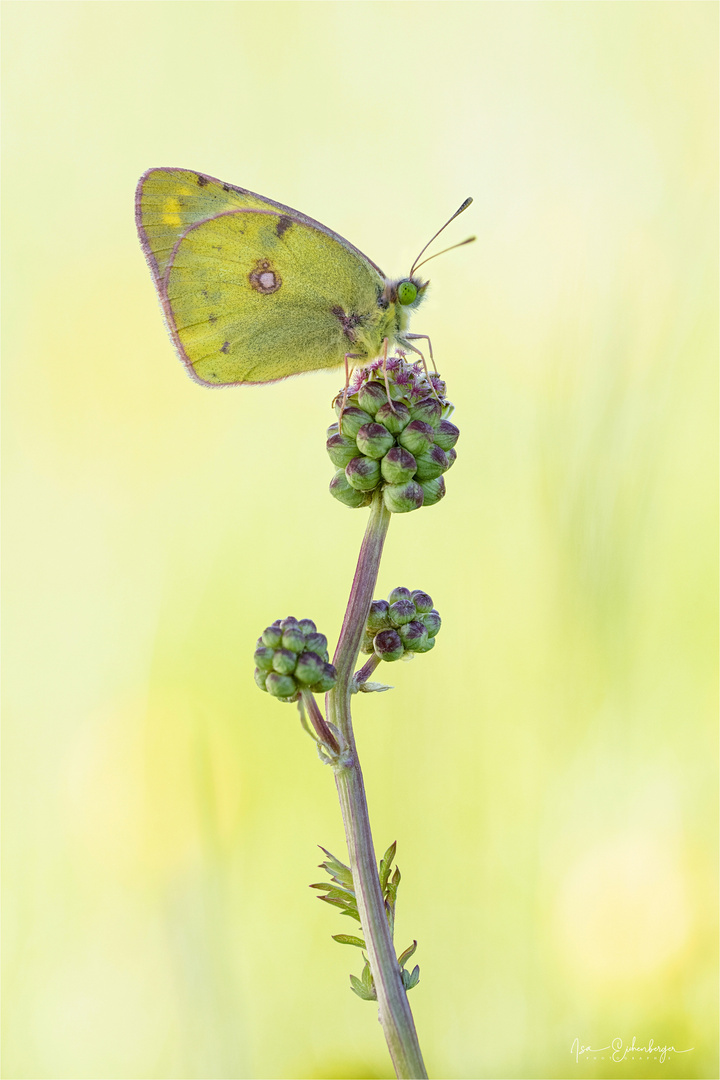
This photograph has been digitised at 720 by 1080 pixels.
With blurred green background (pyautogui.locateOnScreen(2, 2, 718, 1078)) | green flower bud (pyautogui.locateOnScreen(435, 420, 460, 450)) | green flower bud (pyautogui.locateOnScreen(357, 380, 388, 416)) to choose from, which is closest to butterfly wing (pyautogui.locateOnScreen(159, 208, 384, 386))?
green flower bud (pyautogui.locateOnScreen(357, 380, 388, 416))

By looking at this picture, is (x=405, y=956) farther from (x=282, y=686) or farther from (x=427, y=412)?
(x=427, y=412)

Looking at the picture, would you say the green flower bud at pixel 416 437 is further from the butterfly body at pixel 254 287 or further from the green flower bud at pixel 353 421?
the butterfly body at pixel 254 287

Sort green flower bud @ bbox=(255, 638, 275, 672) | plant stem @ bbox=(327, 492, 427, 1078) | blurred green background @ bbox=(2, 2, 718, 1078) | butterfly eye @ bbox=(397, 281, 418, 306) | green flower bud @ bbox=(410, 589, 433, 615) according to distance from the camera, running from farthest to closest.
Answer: blurred green background @ bbox=(2, 2, 718, 1078) → butterfly eye @ bbox=(397, 281, 418, 306) → green flower bud @ bbox=(410, 589, 433, 615) → green flower bud @ bbox=(255, 638, 275, 672) → plant stem @ bbox=(327, 492, 427, 1078)

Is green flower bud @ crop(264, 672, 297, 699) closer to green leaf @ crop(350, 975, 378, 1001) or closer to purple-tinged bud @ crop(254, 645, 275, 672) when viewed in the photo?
purple-tinged bud @ crop(254, 645, 275, 672)

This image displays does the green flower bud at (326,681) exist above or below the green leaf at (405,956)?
above

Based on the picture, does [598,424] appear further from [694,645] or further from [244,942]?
[244,942]

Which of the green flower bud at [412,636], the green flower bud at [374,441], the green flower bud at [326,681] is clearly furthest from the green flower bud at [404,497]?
the green flower bud at [326,681]

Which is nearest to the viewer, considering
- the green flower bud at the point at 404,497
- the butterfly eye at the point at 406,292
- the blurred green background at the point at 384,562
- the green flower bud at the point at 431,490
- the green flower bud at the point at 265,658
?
the green flower bud at the point at 265,658
